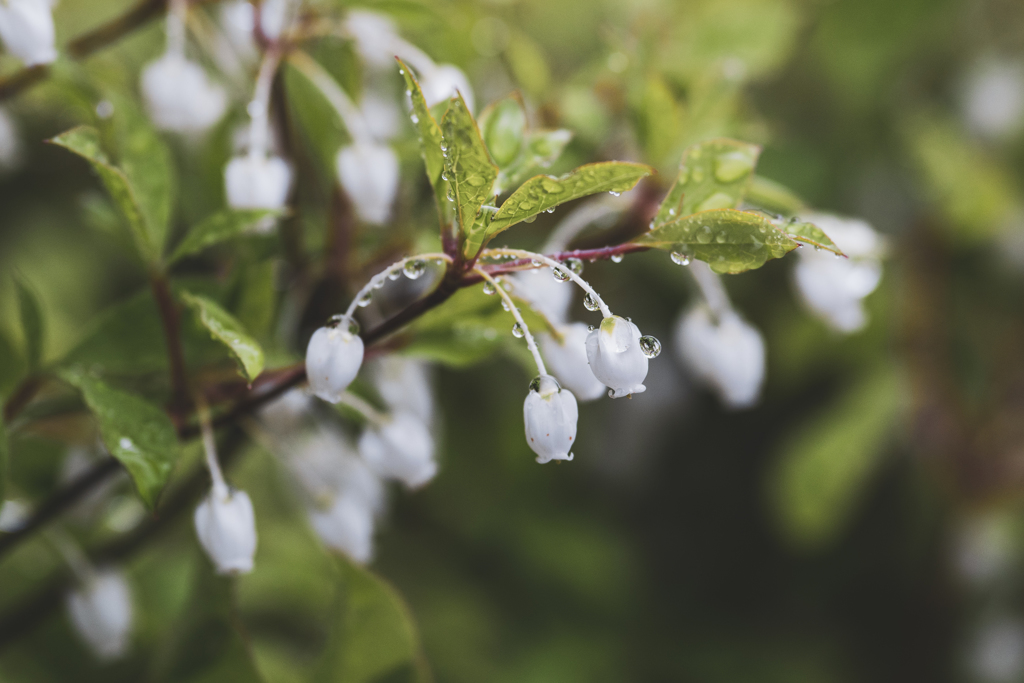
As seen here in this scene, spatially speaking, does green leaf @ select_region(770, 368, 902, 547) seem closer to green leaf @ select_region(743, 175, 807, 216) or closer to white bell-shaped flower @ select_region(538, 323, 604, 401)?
green leaf @ select_region(743, 175, 807, 216)

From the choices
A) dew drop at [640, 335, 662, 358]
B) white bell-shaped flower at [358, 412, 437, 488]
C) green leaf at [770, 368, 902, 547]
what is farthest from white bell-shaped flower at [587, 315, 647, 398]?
green leaf at [770, 368, 902, 547]

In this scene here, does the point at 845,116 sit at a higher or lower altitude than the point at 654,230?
lower

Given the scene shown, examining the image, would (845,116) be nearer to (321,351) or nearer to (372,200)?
(372,200)

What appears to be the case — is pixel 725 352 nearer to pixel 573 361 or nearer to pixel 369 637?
pixel 573 361

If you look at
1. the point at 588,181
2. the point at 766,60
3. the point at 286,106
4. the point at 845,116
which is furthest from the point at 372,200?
the point at 845,116

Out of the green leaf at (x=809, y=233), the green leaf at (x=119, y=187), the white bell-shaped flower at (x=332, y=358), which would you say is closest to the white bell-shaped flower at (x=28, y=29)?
the green leaf at (x=119, y=187)

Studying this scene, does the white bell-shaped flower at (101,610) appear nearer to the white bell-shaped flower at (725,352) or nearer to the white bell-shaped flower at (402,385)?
the white bell-shaped flower at (402,385)
